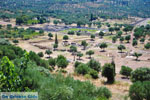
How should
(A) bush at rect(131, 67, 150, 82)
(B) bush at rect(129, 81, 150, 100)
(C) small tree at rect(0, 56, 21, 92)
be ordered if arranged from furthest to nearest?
1. (A) bush at rect(131, 67, 150, 82)
2. (B) bush at rect(129, 81, 150, 100)
3. (C) small tree at rect(0, 56, 21, 92)

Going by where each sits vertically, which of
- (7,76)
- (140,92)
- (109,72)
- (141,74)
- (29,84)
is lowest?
(141,74)

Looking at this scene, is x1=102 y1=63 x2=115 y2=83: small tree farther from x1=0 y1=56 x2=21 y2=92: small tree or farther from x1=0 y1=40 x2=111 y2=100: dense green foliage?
x1=0 y1=56 x2=21 y2=92: small tree

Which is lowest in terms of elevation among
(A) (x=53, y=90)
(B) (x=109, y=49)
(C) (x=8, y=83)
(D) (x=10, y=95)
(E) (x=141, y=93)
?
(B) (x=109, y=49)

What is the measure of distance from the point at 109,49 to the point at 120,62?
47.8 feet

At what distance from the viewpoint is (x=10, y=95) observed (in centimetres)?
671

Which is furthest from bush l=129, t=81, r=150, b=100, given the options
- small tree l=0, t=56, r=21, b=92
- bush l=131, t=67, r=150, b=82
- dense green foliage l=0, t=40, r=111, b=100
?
small tree l=0, t=56, r=21, b=92

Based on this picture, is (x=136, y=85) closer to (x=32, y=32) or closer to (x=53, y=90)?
(x=53, y=90)

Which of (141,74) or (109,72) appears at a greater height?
(109,72)

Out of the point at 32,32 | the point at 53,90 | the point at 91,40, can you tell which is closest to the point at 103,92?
the point at 53,90

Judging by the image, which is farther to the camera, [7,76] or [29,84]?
[29,84]

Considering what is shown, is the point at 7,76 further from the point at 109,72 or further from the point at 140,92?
the point at 109,72

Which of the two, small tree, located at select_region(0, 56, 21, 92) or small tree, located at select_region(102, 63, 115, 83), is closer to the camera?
small tree, located at select_region(0, 56, 21, 92)

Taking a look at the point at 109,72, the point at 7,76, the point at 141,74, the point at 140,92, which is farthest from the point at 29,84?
the point at 141,74

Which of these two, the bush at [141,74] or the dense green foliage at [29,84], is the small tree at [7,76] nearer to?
the dense green foliage at [29,84]
